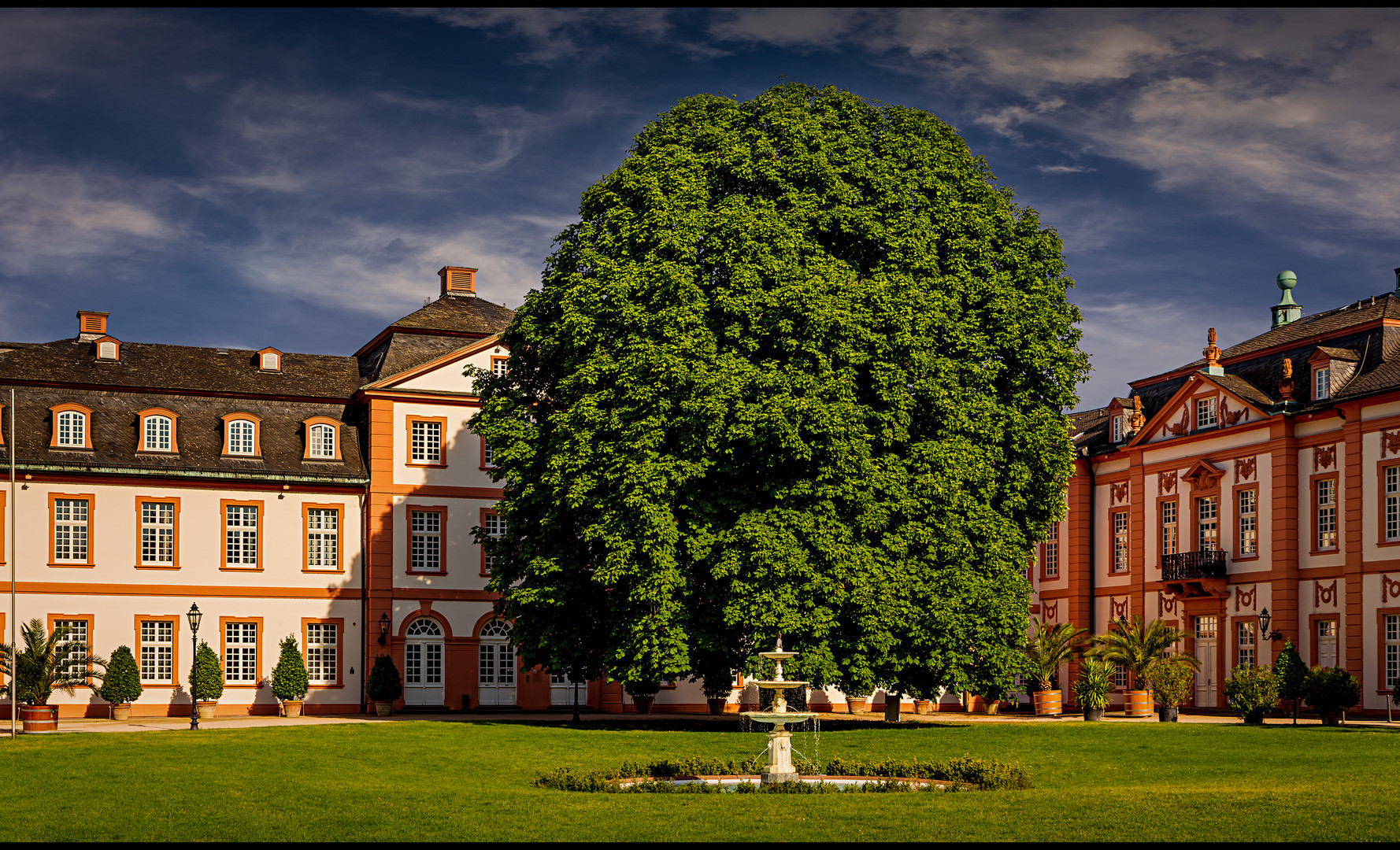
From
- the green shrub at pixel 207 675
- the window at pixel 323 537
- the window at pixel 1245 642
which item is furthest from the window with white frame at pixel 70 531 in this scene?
the window at pixel 1245 642

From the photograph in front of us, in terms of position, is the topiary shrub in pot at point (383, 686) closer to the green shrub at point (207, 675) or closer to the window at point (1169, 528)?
the green shrub at point (207, 675)

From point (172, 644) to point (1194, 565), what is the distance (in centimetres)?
2954

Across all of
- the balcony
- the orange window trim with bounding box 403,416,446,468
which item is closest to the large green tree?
the orange window trim with bounding box 403,416,446,468

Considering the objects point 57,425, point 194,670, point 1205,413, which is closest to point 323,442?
point 57,425

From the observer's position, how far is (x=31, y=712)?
109 feet

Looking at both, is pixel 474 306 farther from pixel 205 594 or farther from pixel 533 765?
pixel 533 765

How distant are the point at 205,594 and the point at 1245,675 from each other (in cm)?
2775

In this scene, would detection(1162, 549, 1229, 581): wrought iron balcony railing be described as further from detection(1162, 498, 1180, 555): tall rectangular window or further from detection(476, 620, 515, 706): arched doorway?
detection(476, 620, 515, 706): arched doorway

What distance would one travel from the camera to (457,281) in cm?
4975

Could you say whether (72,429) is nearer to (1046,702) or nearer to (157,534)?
(157,534)

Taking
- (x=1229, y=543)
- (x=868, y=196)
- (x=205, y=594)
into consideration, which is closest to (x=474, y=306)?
(x=205, y=594)

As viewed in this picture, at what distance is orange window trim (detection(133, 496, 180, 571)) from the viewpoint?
42312 mm

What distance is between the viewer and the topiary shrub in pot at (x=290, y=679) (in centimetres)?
4191

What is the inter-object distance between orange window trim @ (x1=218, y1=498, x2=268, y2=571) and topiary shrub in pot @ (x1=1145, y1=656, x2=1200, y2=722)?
80.6ft
